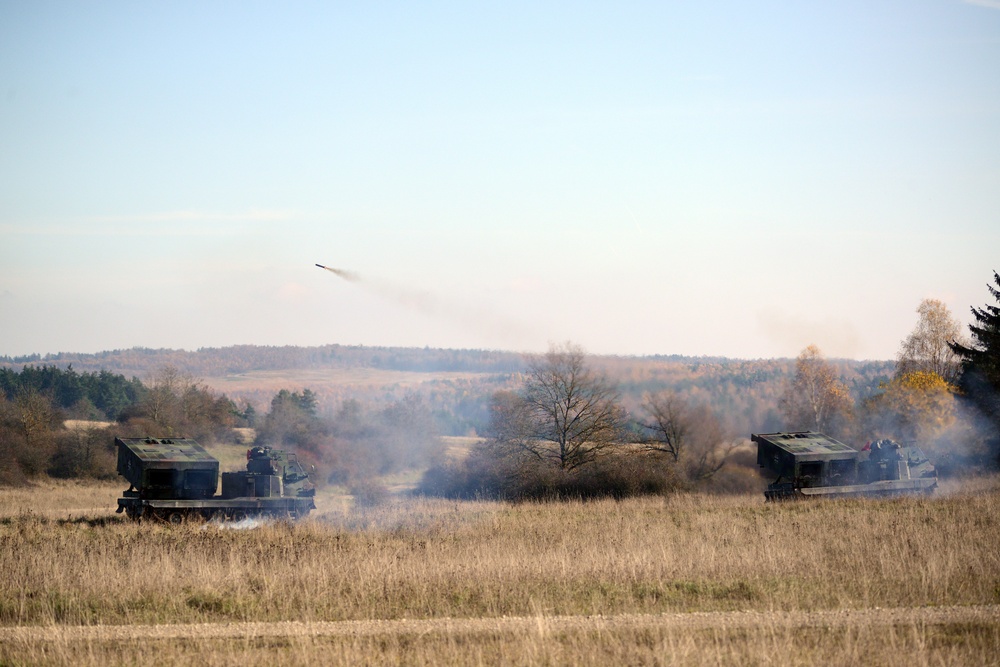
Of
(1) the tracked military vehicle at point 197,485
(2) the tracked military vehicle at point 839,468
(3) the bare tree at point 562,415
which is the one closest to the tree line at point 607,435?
(3) the bare tree at point 562,415

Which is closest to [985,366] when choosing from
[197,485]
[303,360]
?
[197,485]

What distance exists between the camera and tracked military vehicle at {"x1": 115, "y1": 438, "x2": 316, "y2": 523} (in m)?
26.1

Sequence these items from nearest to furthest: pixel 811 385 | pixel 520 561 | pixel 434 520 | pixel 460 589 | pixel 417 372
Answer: pixel 460 589
pixel 520 561
pixel 434 520
pixel 811 385
pixel 417 372

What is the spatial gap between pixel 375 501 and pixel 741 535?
18810mm

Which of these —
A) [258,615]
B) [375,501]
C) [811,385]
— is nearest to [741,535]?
[258,615]

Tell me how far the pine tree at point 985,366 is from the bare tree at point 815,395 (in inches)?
334

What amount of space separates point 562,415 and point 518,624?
107ft

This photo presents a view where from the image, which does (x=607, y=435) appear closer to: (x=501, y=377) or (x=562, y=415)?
(x=562, y=415)

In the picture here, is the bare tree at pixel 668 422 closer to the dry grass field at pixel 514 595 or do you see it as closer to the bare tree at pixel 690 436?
the bare tree at pixel 690 436

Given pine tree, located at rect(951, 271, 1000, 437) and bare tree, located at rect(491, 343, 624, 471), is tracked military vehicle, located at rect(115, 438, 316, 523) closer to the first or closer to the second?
bare tree, located at rect(491, 343, 624, 471)

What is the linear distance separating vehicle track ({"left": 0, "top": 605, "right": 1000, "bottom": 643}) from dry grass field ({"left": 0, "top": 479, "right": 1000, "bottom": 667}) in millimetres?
39

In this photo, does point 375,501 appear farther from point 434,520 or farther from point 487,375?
point 487,375

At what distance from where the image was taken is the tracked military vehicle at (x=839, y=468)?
97.1 feet

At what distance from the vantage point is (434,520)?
22.5 meters
